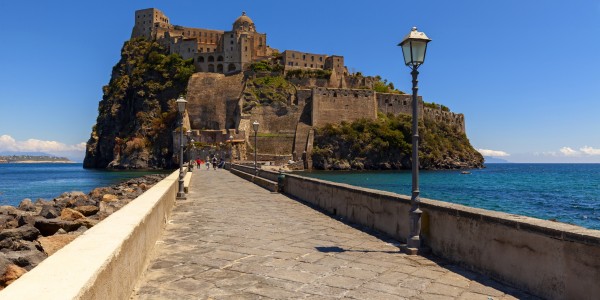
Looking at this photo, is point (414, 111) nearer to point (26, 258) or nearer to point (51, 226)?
point (26, 258)

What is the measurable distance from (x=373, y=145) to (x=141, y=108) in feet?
156

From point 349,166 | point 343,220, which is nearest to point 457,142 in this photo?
point 349,166

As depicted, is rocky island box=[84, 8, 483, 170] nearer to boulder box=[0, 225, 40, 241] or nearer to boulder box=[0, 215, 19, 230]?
boulder box=[0, 215, 19, 230]

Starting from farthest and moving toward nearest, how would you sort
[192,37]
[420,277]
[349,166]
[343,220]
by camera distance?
1. [192,37]
2. [349,166]
3. [343,220]
4. [420,277]

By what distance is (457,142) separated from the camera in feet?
337

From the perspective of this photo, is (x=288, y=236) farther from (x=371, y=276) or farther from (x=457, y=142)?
(x=457, y=142)

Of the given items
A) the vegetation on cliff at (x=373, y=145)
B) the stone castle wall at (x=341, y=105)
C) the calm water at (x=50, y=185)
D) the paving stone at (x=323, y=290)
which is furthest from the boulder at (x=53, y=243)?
the stone castle wall at (x=341, y=105)

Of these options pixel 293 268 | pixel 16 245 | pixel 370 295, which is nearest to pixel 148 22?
pixel 16 245

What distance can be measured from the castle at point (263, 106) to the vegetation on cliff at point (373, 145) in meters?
2.35

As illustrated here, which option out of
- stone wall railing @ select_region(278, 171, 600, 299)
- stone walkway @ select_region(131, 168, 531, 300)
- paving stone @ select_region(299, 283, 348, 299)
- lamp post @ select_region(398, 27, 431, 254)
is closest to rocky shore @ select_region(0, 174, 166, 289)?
stone walkway @ select_region(131, 168, 531, 300)

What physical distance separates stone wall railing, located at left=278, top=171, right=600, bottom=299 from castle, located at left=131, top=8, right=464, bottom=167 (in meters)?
65.1

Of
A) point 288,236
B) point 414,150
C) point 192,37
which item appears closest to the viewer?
point 414,150

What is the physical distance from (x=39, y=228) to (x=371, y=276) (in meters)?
8.55

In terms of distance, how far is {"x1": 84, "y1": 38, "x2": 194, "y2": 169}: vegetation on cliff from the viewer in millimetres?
89375
